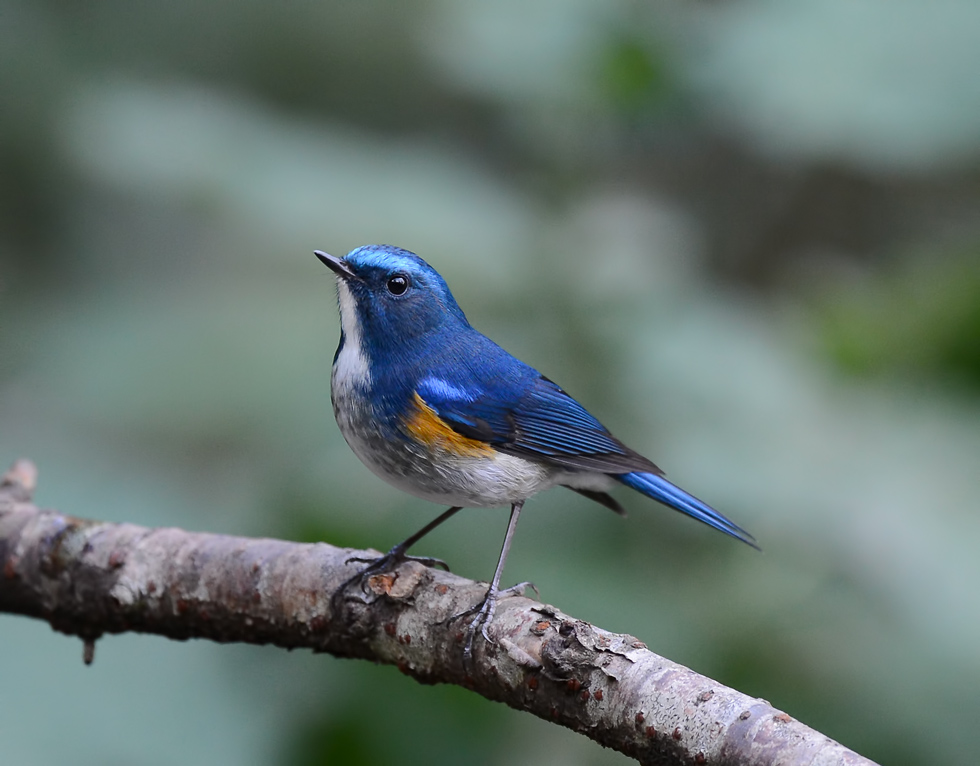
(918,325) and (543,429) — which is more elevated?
(918,325)

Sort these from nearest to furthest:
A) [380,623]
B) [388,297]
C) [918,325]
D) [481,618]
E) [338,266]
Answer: [481,618], [380,623], [338,266], [388,297], [918,325]

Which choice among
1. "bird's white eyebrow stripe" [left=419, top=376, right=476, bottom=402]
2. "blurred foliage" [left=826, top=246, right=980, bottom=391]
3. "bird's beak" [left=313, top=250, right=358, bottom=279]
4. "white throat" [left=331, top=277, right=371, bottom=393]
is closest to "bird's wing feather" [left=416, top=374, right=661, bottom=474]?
"bird's white eyebrow stripe" [left=419, top=376, right=476, bottom=402]

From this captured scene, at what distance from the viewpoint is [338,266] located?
8.59 ft

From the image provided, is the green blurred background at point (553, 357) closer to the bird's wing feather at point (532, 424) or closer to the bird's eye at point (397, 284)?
the bird's wing feather at point (532, 424)

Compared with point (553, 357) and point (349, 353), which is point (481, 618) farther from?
point (553, 357)

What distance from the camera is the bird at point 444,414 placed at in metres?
2.62

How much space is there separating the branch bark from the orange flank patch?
302 millimetres

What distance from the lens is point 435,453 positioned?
263cm

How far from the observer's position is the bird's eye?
269 centimetres

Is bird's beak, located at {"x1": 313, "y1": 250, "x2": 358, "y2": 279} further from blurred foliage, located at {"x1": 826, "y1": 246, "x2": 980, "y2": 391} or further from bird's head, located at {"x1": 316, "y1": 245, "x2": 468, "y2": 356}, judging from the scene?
blurred foliage, located at {"x1": 826, "y1": 246, "x2": 980, "y2": 391}

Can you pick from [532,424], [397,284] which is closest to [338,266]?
[397,284]

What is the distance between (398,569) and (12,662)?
121 centimetres

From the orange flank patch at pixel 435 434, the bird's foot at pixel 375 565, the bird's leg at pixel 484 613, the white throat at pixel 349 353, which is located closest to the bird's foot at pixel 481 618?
the bird's leg at pixel 484 613

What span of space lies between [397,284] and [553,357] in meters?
0.84
